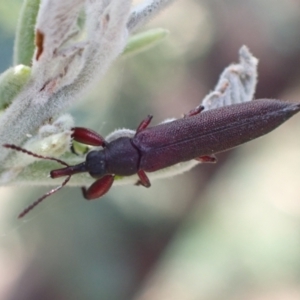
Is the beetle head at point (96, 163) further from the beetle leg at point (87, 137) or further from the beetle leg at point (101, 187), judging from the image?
the beetle leg at point (87, 137)

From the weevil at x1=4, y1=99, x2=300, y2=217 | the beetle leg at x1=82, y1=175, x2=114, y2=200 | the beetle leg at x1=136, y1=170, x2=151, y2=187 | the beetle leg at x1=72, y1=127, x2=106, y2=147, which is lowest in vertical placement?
the beetle leg at x1=82, y1=175, x2=114, y2=200

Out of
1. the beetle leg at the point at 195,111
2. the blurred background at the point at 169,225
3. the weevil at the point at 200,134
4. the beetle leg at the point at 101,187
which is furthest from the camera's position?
the blurred background at the point at 169,225

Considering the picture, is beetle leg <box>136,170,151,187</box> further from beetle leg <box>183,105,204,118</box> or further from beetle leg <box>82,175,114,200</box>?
beetle leg <box>183,105,204,118</box>

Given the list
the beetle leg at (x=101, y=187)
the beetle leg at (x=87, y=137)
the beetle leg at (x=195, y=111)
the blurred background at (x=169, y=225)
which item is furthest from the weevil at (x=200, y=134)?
the blurred background at (x=169, y=225)

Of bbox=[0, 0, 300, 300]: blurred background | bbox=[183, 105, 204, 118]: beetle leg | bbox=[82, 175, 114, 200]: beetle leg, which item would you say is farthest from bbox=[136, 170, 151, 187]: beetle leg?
bbox=[0, 0, 300, 300]: blurred background

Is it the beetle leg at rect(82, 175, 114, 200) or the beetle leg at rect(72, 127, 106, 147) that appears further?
the beetle leg at rect(82, 175, 114, 200)

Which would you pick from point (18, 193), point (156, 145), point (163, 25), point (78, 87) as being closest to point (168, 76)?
point (163, 25)

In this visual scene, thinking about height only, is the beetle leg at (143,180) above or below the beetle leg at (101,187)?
above

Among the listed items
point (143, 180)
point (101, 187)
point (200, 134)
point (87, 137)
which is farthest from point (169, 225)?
point (87, 137)
